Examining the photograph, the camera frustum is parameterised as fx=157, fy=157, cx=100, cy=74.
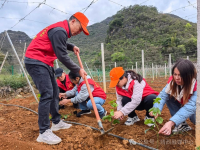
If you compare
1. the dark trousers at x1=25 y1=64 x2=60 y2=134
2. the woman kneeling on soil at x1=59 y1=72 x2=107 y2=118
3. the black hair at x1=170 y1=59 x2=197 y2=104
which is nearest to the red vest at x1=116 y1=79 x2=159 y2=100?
the woman kneeling on soil at x1=59 y1=72 x2=107 y2=118

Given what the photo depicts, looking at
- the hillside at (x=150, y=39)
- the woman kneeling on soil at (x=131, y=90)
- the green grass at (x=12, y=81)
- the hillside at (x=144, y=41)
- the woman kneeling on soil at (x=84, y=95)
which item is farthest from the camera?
the hillside at (x=150, y=39)

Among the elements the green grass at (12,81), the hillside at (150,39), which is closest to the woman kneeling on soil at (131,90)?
the green grass at (12,81)

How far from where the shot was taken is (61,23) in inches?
69.1

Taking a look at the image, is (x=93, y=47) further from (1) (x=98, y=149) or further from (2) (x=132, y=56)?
(1) (x=98, y=149)

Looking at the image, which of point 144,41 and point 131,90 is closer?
point 131,90

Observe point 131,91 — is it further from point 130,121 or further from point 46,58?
point 46,58

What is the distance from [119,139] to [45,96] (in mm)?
956

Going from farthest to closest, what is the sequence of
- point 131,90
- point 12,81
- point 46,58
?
point 12,81
point 131,90
point 46,58

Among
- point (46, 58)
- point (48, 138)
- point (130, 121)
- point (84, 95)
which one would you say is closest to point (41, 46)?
point (46, 58)

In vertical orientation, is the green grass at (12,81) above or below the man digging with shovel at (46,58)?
below

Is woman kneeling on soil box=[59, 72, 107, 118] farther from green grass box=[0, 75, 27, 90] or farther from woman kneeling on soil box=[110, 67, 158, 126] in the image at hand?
green grass box=[0, 75, 27, 90]

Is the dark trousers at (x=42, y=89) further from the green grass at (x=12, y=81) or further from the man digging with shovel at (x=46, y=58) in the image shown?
the green grass at (x=12, y=81)

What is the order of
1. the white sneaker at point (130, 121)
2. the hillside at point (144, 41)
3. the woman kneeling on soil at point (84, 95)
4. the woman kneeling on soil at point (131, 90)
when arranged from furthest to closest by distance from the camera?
Result: the hillside at point (144, 41) < the woman kneeling on soil at point (84, 95) < the white sneaker at point (130, 121) < the woman kneeling on soil at point (131, 90)

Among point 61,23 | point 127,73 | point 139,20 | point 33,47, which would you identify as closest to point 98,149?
point 127,73
